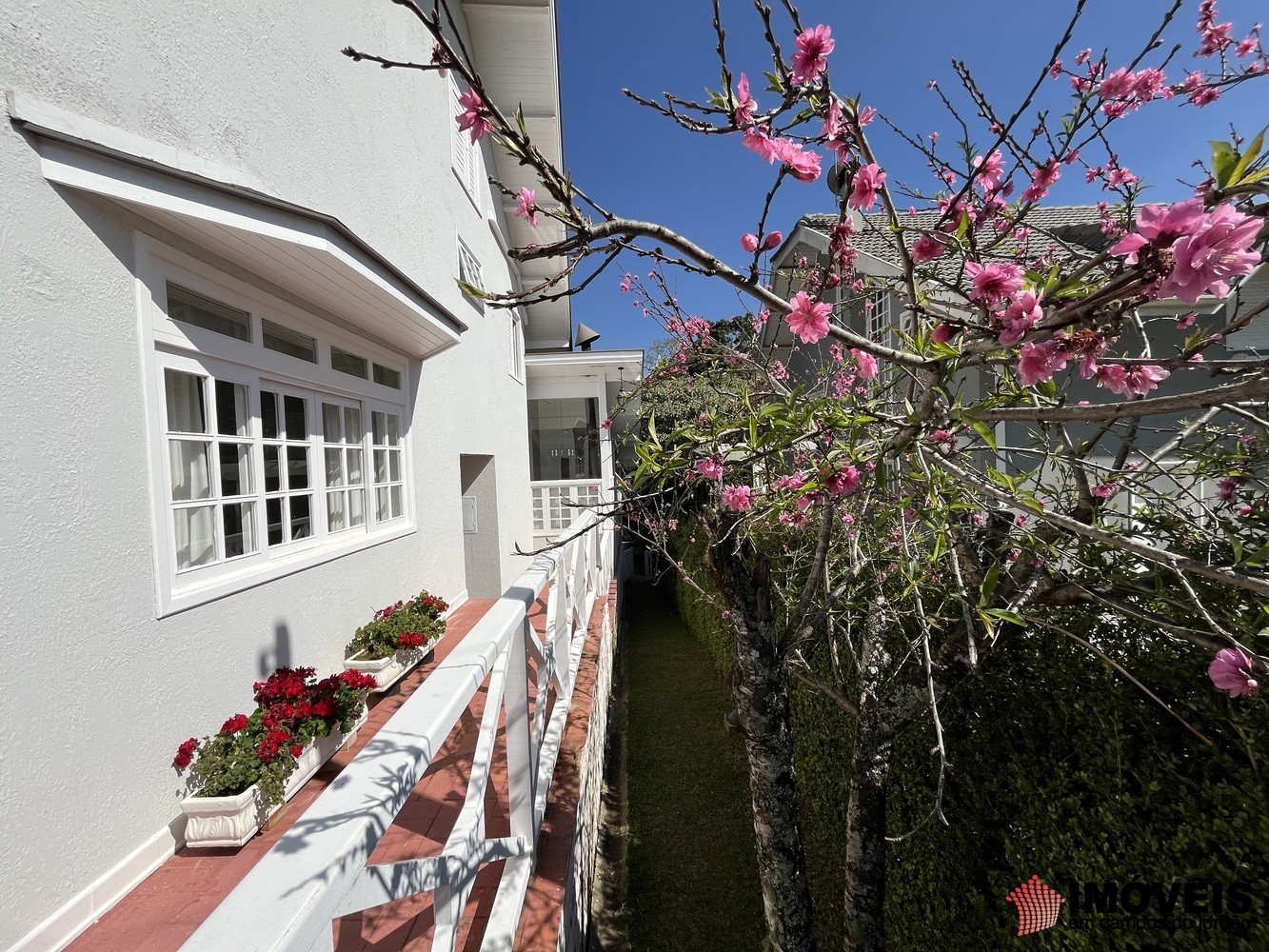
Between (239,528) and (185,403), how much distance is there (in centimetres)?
87

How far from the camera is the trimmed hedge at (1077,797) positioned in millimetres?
1582

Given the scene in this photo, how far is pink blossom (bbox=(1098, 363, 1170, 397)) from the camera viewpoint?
4.36 feet

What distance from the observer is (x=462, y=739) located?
3711 millimetres

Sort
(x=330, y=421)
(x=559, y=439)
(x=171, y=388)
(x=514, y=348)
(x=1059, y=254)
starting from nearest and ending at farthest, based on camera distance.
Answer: (x=171, y=388)
(x=1059, y=254)
(x=330, y=421)
(x=514, y=348)
(x=559, y=439)

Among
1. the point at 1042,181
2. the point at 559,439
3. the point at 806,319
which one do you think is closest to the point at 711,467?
the point at 806,319

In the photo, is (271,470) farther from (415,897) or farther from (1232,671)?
(1232,671)

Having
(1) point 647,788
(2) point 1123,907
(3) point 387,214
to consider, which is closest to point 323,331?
(3) point 387,214

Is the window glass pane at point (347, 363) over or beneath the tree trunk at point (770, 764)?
over

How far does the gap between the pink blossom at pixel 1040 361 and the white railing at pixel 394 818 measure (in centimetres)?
169

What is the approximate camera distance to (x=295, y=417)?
4227 millimetres

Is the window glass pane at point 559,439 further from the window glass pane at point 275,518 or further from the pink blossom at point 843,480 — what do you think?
the pink blossom at point 843,480

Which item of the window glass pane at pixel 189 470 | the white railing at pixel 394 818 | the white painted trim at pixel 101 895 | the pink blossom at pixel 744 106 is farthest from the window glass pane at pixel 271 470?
the pink blossom at pixel 744 106

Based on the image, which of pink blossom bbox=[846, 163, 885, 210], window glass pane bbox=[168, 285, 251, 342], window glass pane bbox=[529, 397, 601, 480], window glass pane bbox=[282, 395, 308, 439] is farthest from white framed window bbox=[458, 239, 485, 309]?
pink blossom bbox=[846, 163, 885, 210]

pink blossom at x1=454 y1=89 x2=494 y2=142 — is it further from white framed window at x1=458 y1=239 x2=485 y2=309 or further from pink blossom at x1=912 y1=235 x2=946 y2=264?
white framed window at x1=458 y1=239 x2=485 y2=309
